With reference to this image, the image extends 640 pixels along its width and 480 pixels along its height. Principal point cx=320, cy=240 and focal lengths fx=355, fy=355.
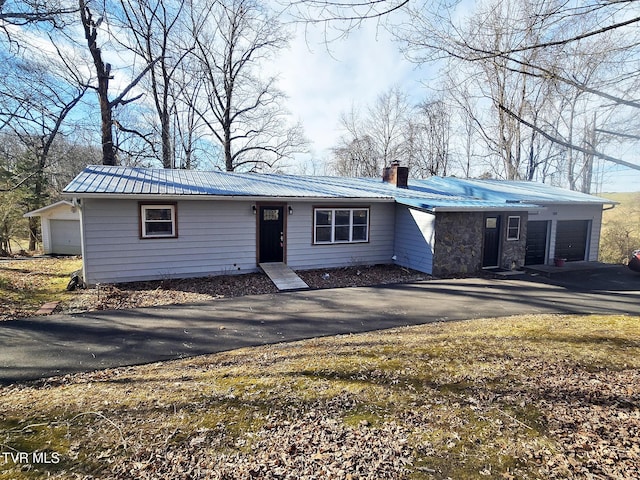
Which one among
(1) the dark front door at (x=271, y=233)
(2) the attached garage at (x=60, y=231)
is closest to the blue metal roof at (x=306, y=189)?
(1) the dark front door at (x=271, y=233)

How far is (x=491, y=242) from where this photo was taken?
12.9 metres

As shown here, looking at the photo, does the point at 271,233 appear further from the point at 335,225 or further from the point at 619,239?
the point at 619,239

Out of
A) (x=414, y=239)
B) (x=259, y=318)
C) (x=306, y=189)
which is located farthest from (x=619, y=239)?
(x=259, y=318)

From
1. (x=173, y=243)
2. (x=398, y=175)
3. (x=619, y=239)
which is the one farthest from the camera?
(x=619, y=239)

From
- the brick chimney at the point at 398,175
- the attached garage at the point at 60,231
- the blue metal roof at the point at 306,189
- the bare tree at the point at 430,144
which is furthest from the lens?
the bare tree at the point at 430,144

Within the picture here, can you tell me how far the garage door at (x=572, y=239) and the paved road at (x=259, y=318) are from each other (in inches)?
171

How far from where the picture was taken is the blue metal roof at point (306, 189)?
9.49 meters

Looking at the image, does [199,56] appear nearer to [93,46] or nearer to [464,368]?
[93,46]

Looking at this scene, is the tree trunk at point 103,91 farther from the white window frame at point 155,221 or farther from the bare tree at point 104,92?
the white window frame at point 155,221

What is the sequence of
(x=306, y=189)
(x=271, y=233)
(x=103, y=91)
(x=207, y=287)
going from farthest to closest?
1. (x=103, y=91)
2. (x=306, y=189)
3. (x=271, y=233)
4. (x=207, y=287)

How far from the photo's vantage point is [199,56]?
858 inches

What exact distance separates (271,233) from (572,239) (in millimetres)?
12891

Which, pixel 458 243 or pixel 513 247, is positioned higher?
pixel 458 243

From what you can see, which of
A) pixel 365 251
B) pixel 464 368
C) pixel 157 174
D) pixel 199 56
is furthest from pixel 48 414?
pixel 199 56
